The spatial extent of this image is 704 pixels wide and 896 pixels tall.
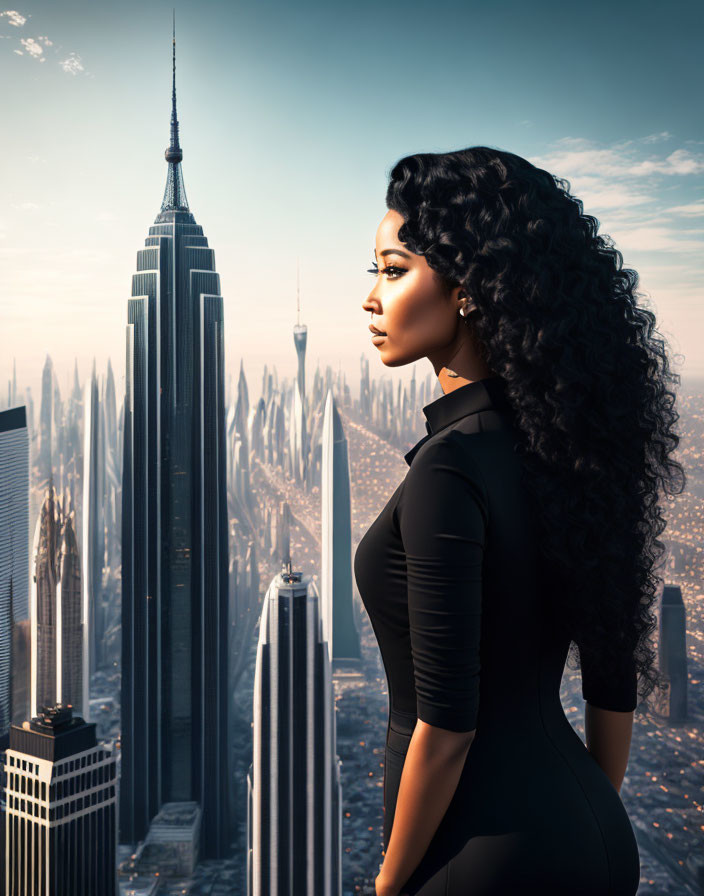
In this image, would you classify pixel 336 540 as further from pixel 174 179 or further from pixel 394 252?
pixel 394 252

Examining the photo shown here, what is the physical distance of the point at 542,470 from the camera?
22.8 inches

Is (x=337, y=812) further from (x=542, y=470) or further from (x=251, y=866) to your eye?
(x=542, y=470)

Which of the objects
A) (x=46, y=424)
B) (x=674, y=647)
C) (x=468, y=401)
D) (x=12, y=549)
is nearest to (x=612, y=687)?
(x=468, y=401)

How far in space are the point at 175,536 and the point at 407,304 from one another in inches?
488

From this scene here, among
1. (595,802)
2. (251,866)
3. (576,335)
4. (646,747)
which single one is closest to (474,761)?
(595,802)

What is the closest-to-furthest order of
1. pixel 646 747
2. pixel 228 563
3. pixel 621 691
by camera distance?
pixel 621 691, pixel 646 747, pixel 228 563

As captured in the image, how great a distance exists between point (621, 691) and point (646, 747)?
885 centimetres

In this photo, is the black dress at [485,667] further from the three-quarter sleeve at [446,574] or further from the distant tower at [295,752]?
the distant tower at [295,752]

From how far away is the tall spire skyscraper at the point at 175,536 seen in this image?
41.0 feet

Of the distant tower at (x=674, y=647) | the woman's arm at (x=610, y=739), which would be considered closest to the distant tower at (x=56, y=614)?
the distant tower at (x=674, y=647)

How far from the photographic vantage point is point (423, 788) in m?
0.55

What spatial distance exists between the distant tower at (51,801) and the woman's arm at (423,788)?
415 inches

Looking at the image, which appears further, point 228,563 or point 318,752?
point 228,563

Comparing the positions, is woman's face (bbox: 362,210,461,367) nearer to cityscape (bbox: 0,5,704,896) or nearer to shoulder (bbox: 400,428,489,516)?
shoulder (bbox: 400,428,489,516)
